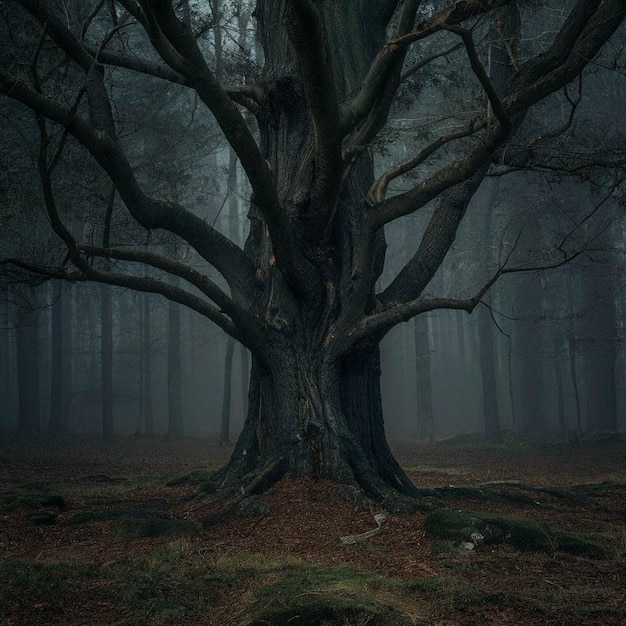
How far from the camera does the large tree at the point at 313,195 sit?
588 centimetres

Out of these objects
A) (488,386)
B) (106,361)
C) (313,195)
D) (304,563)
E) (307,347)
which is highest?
(313,195)

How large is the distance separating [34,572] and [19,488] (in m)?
5.93

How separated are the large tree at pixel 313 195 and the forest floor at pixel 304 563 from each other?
2.87ft

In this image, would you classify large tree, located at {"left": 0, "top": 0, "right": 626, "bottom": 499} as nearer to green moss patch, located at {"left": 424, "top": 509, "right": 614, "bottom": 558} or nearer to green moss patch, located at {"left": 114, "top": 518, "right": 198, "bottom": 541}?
green moss patch, located at {"left": 114, "top": 518, "right": 198, "bottom": 541}

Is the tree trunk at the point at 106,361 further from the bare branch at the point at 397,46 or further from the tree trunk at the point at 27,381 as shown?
the bare branch at the point at 397,46

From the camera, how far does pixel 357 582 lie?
3.92 m

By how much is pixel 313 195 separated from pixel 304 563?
153 inches

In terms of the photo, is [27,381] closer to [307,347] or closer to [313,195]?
[307,347]

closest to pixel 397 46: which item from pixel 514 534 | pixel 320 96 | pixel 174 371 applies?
pixel 320 96

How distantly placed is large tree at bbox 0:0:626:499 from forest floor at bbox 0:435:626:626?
0.88m

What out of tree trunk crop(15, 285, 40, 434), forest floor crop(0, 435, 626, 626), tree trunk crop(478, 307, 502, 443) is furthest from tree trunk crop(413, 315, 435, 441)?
forest floor crop(0, 435, 626, 626)

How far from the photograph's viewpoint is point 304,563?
4559 millimetres

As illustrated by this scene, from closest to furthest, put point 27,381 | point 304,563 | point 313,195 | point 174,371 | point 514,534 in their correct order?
point 304,563 → point 514,534 → point 313,195 → point 27,381 → point 174,371

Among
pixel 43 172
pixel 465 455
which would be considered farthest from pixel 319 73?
pixel 465 455
